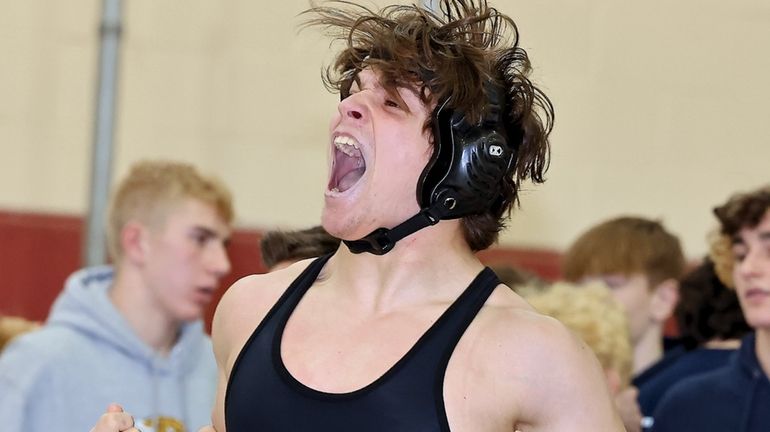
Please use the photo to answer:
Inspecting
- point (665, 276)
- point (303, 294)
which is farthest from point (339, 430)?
point (665, 276)

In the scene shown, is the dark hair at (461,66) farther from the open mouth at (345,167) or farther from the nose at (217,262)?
the nose at (217,262)

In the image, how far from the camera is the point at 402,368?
160 cm

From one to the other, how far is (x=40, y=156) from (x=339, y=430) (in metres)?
3.60

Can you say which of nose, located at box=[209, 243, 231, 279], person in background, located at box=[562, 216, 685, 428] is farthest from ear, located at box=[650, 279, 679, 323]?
nose, located at box=[209, 243, 231, 279]

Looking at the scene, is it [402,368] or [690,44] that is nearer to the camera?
[402,368]

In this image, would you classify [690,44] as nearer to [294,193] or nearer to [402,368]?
[294,193]

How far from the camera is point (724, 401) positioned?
2990mm

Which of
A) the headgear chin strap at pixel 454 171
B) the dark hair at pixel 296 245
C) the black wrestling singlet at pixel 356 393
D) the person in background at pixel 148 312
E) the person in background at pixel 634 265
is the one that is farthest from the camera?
the person in background at pixel 634 265

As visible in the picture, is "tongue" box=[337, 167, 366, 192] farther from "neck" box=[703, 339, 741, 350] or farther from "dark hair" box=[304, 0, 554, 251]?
"neck" box=[703, 339, 741, 350]

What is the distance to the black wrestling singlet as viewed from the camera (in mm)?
1570

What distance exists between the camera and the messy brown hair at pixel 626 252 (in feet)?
13.2

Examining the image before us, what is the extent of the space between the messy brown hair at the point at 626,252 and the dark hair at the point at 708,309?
18 cm

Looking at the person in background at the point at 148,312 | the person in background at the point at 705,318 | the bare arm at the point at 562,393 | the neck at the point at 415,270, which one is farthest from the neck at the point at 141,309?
the bare arm at the point at 562,393

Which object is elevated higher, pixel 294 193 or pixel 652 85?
pixel 652 85
